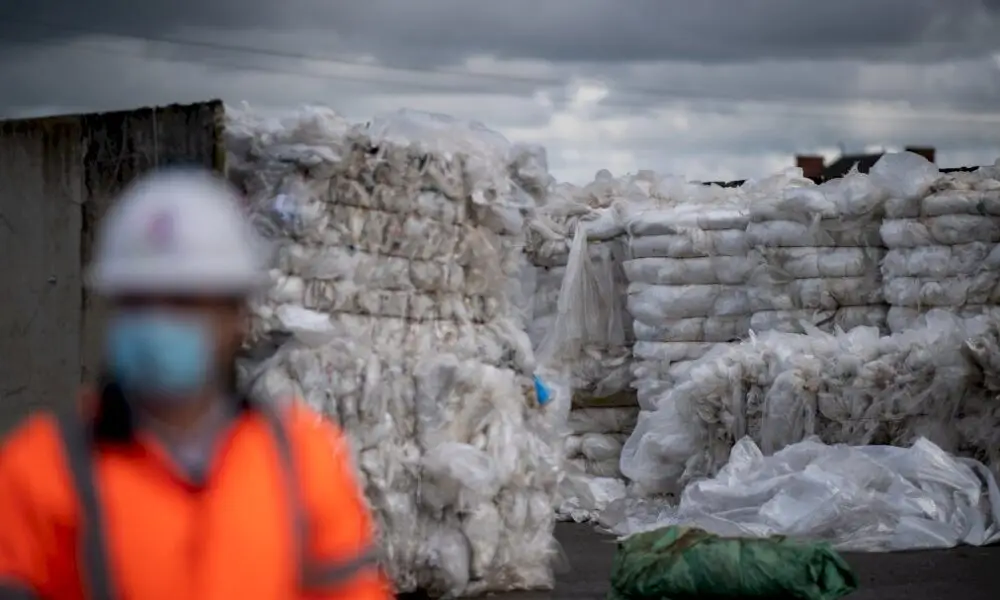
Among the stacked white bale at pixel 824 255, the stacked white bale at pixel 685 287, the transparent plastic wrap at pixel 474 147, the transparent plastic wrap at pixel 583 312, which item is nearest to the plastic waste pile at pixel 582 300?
the transparent plastic wrap at pixel 583 312

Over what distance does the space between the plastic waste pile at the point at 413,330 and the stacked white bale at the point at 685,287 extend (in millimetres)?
3242

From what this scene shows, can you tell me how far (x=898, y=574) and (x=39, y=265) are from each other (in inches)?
163

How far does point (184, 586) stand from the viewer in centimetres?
163

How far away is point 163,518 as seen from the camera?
1640 millimetres

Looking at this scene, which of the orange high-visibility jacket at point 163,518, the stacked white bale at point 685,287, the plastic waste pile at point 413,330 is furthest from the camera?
the stacked white bale at point 685,287

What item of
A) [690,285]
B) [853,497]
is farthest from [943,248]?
[853,497]

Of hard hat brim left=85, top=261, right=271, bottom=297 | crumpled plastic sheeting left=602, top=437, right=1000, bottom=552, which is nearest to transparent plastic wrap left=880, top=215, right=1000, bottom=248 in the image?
crumpled plastic sheeting left=602, top=437, right=1000, bottom=552

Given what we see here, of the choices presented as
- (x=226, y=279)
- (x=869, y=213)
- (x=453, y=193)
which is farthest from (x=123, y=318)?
(x=869, y=213)

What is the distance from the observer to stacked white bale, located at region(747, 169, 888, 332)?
29.3 feet

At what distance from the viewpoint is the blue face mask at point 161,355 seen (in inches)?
65.1

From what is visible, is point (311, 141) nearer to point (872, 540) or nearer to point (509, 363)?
point (509, 363)

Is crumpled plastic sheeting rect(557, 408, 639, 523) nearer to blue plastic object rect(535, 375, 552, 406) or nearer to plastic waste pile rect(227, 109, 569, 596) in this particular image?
blue plastic object rect(535, 375, 552, 406)

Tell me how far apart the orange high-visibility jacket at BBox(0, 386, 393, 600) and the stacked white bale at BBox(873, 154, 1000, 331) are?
24.2ft

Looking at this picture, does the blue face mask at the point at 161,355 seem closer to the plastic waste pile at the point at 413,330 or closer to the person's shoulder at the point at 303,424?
the person's shoulder at the point at 303,424
